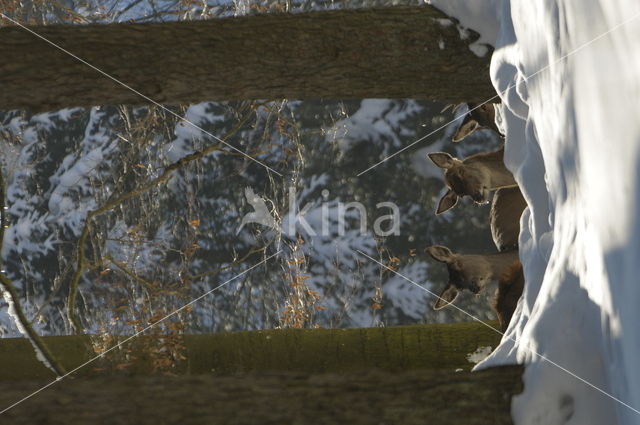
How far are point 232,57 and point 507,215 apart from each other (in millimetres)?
2578

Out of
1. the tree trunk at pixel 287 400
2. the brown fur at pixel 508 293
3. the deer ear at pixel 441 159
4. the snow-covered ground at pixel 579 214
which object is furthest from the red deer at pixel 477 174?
the tree trunk at pixel 287 400

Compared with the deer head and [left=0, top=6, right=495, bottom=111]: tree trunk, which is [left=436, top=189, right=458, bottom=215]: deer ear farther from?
[left=0, top=6, right=495, bottom=111]: tree trunk

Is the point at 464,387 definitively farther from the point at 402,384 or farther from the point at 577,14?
the point at 577,14

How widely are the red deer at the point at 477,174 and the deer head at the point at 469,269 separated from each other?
36 cm

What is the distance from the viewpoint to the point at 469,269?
5.19 metres

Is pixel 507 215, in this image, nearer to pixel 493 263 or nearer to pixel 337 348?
pixel 493 263

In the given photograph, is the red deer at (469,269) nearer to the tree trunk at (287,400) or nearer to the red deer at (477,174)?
the red deer at (477,174)

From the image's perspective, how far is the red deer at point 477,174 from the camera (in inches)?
209

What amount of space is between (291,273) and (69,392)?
575 cm

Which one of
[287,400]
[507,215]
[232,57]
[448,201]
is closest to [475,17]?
[232,57]

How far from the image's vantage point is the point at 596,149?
2.15m

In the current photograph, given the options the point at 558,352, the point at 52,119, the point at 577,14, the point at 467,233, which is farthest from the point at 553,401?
the point at 52,119

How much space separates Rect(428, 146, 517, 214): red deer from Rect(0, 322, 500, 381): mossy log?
113 cm

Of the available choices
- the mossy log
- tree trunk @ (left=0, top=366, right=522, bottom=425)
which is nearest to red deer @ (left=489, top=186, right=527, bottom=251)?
the mossy log
